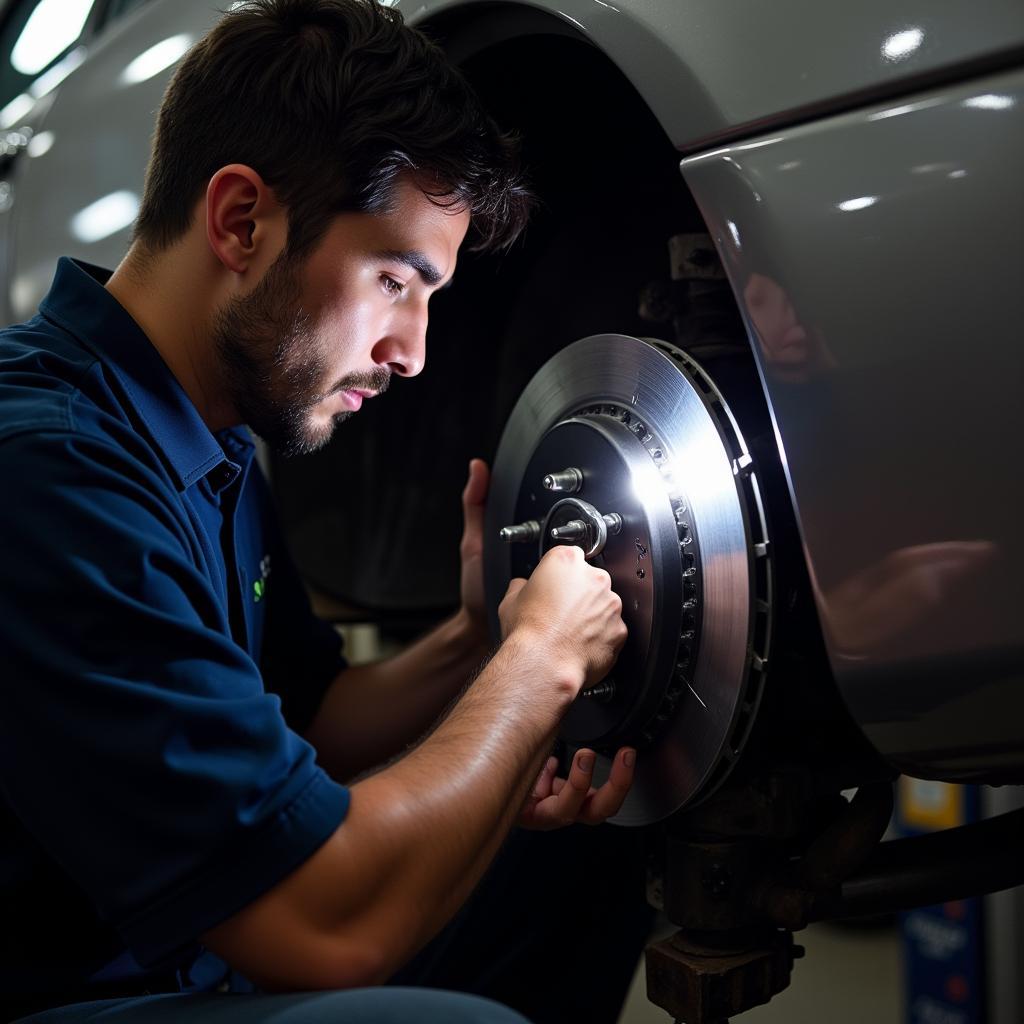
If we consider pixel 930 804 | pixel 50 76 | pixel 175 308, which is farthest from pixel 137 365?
pixel 930 804

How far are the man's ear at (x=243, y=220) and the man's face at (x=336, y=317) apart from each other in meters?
0.02

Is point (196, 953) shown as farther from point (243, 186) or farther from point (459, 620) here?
point (243, 186)

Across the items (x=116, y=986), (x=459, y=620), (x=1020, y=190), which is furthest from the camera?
(x=459, y=620)

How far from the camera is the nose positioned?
2.63ft

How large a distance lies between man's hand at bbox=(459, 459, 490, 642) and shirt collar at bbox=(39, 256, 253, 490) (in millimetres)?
272

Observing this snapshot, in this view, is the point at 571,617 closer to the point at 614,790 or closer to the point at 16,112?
the point at 614,790

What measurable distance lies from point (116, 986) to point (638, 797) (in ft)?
1.20

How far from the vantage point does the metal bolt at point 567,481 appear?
774mm

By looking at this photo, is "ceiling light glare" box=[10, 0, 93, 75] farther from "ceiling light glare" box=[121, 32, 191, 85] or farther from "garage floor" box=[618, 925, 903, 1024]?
"garage floor" box=[618, 925, 903, 1024]

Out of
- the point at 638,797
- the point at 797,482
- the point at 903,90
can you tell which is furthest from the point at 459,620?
the point at 903,90

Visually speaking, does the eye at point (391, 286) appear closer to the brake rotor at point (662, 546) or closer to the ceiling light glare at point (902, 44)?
the brake rotor at point (662, 546)

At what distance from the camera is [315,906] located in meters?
0.56

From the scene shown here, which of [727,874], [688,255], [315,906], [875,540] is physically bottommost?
[727,874]

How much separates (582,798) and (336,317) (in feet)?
1.22
